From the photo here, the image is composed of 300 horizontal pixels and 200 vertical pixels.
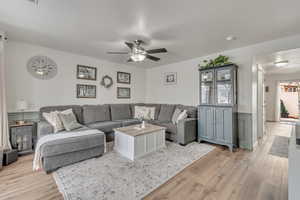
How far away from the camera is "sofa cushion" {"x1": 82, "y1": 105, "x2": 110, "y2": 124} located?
3887 mm

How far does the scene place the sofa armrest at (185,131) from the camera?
3.50 metres

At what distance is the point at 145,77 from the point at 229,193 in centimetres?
498

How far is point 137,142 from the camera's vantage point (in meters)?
2.76

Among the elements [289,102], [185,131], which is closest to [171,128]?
[185,131]

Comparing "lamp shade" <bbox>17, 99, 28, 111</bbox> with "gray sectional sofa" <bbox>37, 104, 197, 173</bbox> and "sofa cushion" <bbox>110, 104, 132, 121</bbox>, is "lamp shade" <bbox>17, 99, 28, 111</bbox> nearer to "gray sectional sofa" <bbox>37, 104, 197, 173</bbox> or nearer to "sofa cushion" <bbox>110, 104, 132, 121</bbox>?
"gray sectional sofa" <bbox>37, 104, 197, 173</bbox>

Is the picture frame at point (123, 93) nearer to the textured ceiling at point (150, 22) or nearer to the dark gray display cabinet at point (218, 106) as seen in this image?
the textured ceiling at point (150, 22)

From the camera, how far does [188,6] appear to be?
74.3 inches

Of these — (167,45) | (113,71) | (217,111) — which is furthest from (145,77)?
(217,111)

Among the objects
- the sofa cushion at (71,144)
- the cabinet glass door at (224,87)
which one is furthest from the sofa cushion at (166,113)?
the sofa cushion at (71,144)

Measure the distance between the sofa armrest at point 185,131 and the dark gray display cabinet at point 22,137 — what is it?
345 centimetres

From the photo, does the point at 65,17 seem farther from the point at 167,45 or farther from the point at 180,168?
the point at 180,168

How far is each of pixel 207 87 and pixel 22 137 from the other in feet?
15.0

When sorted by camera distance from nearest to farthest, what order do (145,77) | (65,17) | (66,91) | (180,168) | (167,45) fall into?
(65,17), (180,168), (167,45), (66,91), (145,77)

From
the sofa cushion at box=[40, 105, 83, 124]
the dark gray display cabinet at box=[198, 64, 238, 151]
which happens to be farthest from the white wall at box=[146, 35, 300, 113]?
the sofa cushion at box=[40, 105, 83, 124]
